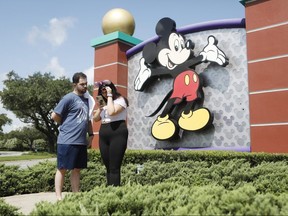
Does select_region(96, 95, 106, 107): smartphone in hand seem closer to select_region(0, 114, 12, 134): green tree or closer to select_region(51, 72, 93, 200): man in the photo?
select_region(51, 72, 93, 200): man

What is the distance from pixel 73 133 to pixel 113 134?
51 cm

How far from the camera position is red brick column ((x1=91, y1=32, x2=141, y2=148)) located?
37.7ft

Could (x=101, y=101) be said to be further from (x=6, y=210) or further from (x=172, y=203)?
(x=172, y=203)

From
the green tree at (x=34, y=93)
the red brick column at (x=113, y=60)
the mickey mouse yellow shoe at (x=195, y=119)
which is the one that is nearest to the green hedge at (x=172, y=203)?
the mickey mouse yellow shoe at (x=195, y=119)

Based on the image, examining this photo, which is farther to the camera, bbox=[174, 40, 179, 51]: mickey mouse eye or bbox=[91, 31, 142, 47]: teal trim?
bbox=[91, 31, 142, 47]: teal trim

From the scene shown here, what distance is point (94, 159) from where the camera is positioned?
9266mm

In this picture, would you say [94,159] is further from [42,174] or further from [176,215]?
[176,215]

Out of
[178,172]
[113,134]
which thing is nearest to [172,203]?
[113,134]

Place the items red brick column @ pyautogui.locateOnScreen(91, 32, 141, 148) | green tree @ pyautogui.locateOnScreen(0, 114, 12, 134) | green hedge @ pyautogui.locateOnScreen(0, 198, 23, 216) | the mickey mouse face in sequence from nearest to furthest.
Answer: green hedge @ pyautogui.locateOnScreen(0, 198, 23, 216), the mickey mouse face, red brick column @ pyautogui.locateOnScreen(91, 32, 141, 148), green tree @ pyautogui.locateOnScreen(0, 114, 12, 134)

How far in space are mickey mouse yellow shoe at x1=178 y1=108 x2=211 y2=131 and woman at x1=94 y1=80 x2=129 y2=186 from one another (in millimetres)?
5205

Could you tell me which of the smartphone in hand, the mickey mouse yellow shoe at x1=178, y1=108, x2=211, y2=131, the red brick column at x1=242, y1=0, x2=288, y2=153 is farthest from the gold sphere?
the smartphone in hand

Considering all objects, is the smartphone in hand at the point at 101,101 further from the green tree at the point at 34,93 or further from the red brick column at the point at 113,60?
the green tree at the point at 34,93

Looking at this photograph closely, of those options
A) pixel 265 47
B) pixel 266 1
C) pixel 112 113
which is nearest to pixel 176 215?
pixel 112 113

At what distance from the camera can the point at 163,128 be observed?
10070mm
